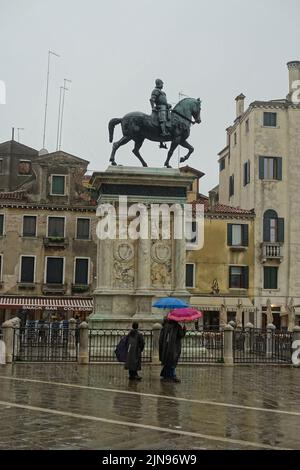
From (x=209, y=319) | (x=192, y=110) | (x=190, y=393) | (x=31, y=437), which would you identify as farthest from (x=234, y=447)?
(x=209, y=319)

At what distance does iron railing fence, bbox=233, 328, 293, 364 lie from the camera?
22.1m

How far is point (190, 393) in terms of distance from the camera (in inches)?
534

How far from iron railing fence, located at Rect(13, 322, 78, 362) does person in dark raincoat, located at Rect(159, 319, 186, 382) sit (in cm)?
521

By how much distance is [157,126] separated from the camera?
921 inches

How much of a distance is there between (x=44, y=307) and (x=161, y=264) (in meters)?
21.4

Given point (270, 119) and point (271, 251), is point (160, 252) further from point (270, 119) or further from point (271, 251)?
point (270, 119)

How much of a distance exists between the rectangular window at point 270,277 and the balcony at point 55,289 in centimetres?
1369

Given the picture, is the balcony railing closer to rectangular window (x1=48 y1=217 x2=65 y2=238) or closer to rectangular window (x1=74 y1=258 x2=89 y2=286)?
rectangular window (x1=74 y1=258 x2=89 y2=286)

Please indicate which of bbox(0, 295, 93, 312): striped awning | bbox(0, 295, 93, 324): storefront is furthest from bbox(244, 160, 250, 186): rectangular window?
bbox(0, 295, 93, 312): striped awning

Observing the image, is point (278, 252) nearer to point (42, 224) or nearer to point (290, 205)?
point (290, 205)

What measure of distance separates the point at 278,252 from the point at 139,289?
81.1ft

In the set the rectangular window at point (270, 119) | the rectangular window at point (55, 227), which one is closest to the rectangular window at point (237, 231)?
the rectangular window at point (270, 119)

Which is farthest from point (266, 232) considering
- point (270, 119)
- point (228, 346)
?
point (228, 346)
